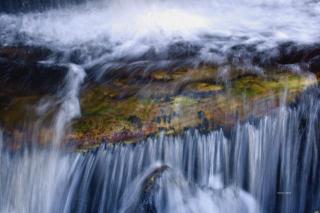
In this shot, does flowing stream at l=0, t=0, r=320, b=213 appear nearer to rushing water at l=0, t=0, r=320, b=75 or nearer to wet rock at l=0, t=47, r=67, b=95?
wet rock at l=0, t=47, r=67, b=95

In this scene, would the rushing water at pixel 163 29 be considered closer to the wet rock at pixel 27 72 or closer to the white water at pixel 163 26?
the white water at pixel 163 26

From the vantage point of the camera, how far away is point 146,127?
4969 millimetres

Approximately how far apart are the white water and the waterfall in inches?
54.2

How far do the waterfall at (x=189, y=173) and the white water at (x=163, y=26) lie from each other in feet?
4.52

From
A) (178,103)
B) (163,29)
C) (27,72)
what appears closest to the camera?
(178,103)

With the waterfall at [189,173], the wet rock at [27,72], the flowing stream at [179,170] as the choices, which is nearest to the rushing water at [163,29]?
the wet rock at [27,72]

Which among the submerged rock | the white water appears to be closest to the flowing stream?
the submerged rock

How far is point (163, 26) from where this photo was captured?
7.24 metres

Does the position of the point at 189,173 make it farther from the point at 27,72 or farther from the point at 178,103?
the point at 27,72

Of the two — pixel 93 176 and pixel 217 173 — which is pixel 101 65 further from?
pixel 217 173

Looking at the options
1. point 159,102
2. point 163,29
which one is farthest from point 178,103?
point 163,29

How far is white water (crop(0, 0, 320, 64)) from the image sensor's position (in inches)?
260

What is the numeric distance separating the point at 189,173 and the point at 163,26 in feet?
9.65

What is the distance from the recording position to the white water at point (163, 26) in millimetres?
6609
